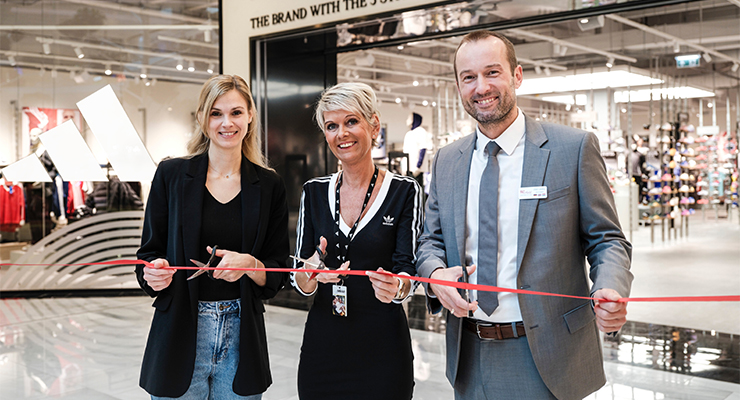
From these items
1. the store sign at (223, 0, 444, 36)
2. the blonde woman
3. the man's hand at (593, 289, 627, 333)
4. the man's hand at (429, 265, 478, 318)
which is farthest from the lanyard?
the store sign at (223, 0, 444, 36)

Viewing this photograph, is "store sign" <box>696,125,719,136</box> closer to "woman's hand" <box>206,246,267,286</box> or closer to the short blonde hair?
the short blonde hair

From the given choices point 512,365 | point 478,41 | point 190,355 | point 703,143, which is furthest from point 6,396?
point 703,143

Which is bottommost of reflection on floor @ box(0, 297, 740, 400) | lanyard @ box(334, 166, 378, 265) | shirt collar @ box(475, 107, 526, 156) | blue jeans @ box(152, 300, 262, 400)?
reflection on floor @ box(0, 297, 740, 400)

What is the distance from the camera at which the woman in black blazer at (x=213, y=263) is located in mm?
1991

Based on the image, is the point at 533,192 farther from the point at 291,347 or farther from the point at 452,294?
the point at 291,347

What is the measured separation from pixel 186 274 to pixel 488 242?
1002mm

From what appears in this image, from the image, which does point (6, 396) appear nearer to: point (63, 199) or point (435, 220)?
point (435, 220)

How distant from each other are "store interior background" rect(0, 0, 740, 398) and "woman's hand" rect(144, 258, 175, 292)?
4.26 meters

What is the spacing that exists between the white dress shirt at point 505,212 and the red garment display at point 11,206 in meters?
7.98

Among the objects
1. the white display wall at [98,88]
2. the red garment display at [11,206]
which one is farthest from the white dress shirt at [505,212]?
the red garment display at [11,206]

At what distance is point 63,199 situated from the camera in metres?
7.99

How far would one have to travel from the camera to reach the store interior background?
698 centimetres

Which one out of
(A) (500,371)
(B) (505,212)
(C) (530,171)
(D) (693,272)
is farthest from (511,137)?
(D) (693,272)

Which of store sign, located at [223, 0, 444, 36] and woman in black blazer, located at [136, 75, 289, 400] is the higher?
store sign, located at [223, 0, 444, 36]
